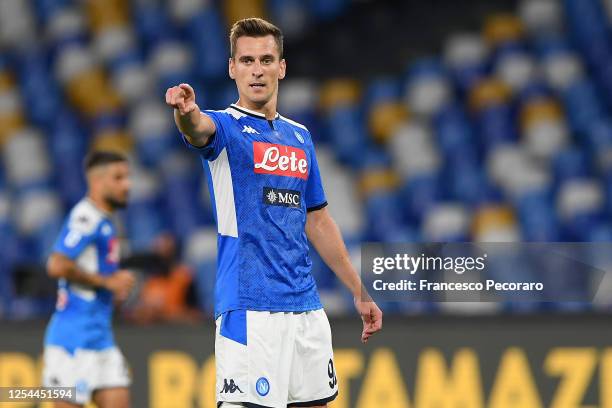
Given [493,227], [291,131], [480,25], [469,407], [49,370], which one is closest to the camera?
[291,131]

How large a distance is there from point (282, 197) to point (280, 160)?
0.13 metres

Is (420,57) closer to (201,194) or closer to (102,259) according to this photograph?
(201,194)

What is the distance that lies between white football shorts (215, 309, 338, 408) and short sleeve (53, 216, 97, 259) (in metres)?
2.38

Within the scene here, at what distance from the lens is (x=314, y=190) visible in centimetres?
431

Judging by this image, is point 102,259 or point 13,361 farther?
point 13,361

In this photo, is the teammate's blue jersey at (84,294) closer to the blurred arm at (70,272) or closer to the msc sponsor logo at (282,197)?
the blurred arm at (70,272)

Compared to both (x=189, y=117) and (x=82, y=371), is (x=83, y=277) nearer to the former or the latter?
(x=82, y=371)

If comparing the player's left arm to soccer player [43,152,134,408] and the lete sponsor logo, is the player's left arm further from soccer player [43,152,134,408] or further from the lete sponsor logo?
soccer player [43,152,134,408]

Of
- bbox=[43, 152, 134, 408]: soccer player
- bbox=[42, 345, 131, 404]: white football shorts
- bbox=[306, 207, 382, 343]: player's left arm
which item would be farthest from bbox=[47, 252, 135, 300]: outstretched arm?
bbox=[306, 207, 382, 343]: player's left arm

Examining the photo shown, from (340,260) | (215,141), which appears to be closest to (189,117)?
(215,141)

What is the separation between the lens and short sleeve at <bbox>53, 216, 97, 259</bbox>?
20.1 ft

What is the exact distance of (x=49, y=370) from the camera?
618 cm

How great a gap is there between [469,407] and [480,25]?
5.30 metres

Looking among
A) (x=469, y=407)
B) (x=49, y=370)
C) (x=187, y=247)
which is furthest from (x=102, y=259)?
(x=187, y=247)
